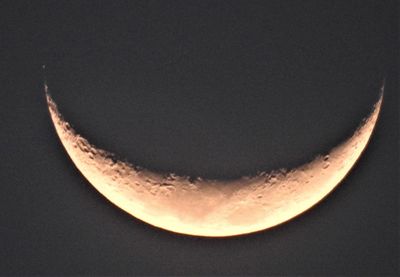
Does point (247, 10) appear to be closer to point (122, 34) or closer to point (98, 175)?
point (122, 34)

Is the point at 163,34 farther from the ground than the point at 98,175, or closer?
farther from the ground

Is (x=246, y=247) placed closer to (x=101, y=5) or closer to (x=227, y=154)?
(x=227, y=154)

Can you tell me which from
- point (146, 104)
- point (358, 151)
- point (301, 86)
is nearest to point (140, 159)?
point (146, 104)

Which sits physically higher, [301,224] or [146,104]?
[146,104]

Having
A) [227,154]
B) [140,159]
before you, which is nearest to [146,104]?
[140,159]

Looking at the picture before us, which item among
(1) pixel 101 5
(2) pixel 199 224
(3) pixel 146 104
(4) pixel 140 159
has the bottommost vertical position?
(2) pixel 199 224

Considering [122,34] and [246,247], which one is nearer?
[122,34]
